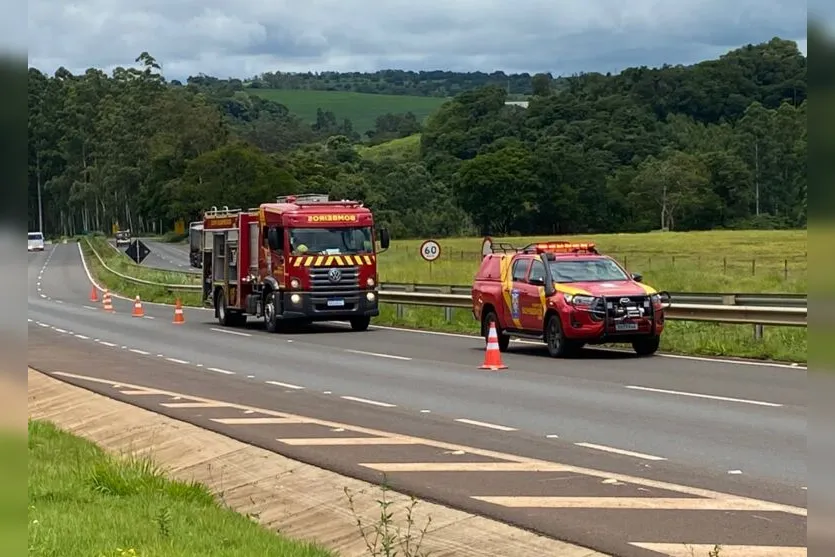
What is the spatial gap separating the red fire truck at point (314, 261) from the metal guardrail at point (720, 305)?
1881mm

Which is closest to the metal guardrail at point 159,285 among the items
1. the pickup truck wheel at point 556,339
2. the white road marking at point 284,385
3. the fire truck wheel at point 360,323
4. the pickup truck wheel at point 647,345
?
the fire truck wheel at point 360,323

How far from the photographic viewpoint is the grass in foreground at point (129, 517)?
7133mm

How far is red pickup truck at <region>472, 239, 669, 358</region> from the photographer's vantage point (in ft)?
67.8

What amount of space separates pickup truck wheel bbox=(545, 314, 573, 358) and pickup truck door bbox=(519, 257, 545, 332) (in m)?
0.19

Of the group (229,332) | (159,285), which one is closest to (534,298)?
(229,332)

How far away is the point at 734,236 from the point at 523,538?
211 feet

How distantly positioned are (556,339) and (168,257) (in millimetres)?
79711

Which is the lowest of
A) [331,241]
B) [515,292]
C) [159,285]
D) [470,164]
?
[159,285]

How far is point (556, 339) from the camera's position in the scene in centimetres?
2148

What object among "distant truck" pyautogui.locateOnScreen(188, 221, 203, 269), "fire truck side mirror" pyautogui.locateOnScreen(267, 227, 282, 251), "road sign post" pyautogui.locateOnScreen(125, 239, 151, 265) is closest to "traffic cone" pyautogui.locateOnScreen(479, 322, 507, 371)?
"fire truck side mirror" pyautogui.locateOnScreen(267, 227, 282, 251)

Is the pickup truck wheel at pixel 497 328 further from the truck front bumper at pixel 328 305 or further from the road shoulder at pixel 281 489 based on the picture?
the road shoulder at pixel 281 489

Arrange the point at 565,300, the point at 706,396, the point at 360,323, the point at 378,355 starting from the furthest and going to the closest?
the point at 360,323 → the point at 378,355 → the point at 565,300 → the point at 706,396

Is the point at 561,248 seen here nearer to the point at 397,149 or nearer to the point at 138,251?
the point at 138,251

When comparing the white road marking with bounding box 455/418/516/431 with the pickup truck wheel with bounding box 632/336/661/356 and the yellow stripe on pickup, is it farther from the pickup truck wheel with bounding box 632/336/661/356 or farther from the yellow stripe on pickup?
the yellow stripe on pickup
